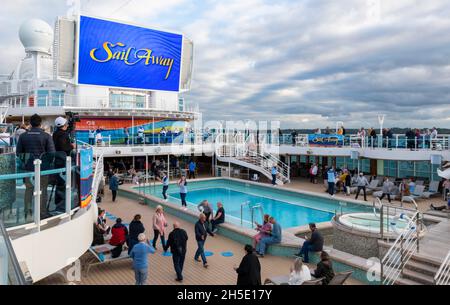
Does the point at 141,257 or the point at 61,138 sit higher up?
the point at 61,138

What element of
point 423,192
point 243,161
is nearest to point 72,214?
point 423,192

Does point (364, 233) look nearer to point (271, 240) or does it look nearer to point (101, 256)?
point (271, 240)

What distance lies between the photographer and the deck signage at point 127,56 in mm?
26703

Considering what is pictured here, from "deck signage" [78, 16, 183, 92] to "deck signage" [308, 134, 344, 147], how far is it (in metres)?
14.6

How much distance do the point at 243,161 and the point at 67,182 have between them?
17977mm

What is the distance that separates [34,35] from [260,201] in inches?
1167

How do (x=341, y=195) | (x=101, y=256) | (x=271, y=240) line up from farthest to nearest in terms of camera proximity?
(x=341, y=195), (x=271, y=240), (x=101, y=256)

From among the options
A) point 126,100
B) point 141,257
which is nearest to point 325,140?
point 126,100

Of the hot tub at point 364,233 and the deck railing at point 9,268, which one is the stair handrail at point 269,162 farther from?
the deck railing at point 9,268

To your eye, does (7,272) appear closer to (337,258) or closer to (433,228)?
(337,258)

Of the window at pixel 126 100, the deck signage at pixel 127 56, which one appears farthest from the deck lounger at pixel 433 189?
the window at pixel 126 100

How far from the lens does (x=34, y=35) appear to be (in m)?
34.4

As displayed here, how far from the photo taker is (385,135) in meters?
19.8

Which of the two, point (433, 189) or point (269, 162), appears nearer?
point (433, 189)
